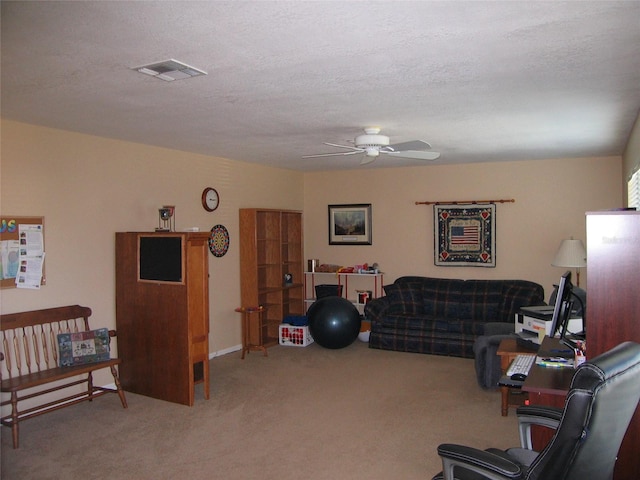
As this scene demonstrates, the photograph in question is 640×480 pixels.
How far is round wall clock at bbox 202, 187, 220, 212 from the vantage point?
A: 6.32 metres

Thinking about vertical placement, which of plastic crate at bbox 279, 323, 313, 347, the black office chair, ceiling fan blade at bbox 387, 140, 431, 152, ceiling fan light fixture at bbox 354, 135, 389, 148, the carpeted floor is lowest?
the carpeted floor

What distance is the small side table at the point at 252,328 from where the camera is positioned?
6.57m

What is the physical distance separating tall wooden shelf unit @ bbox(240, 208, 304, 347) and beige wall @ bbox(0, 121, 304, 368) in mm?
346

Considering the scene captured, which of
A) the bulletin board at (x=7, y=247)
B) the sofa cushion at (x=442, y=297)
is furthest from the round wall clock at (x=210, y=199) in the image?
the sofa cushion at (x=442, y=297)

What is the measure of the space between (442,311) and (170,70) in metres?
5.11

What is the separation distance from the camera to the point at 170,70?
9.45 ft

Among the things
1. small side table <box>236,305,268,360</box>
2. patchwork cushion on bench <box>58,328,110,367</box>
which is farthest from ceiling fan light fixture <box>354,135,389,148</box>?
small side table <box>236,305,268,360</box>

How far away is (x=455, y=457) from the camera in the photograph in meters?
2.10

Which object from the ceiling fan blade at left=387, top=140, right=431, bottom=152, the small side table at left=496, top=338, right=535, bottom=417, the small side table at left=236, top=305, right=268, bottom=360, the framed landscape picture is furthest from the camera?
the framed landscape picture

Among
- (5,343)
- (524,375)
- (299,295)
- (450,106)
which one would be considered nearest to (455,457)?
(524,375)

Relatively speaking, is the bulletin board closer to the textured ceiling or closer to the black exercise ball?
the textured ceiling

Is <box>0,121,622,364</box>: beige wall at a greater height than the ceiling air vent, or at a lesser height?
lesser

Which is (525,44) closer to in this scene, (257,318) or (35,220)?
(35,220)

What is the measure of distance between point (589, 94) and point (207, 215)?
14.0ft
